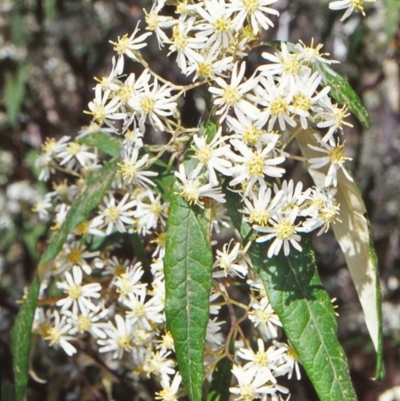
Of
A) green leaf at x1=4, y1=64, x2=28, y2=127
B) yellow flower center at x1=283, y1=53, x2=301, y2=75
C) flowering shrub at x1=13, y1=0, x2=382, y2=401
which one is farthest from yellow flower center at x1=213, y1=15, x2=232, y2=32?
green leaf at x1=4, y1=64, x2=28, y2=127

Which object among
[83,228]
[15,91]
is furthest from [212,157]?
[15,91]

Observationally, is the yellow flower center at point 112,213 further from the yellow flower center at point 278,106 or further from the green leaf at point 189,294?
the yellow flower center at point 278,106

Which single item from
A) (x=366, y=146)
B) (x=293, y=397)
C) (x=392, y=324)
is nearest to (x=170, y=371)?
(x=293, y=397)

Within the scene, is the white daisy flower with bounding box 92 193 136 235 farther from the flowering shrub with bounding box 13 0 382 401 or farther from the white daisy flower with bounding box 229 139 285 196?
the white daisy flower with bounding box 229 139 285 196

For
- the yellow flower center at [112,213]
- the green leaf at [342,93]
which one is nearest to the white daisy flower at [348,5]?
the green leaf at [342,93]

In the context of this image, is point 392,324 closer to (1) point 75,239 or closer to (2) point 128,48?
(1) point 75,239

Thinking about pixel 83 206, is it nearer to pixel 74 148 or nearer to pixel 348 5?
pixel 74 148
